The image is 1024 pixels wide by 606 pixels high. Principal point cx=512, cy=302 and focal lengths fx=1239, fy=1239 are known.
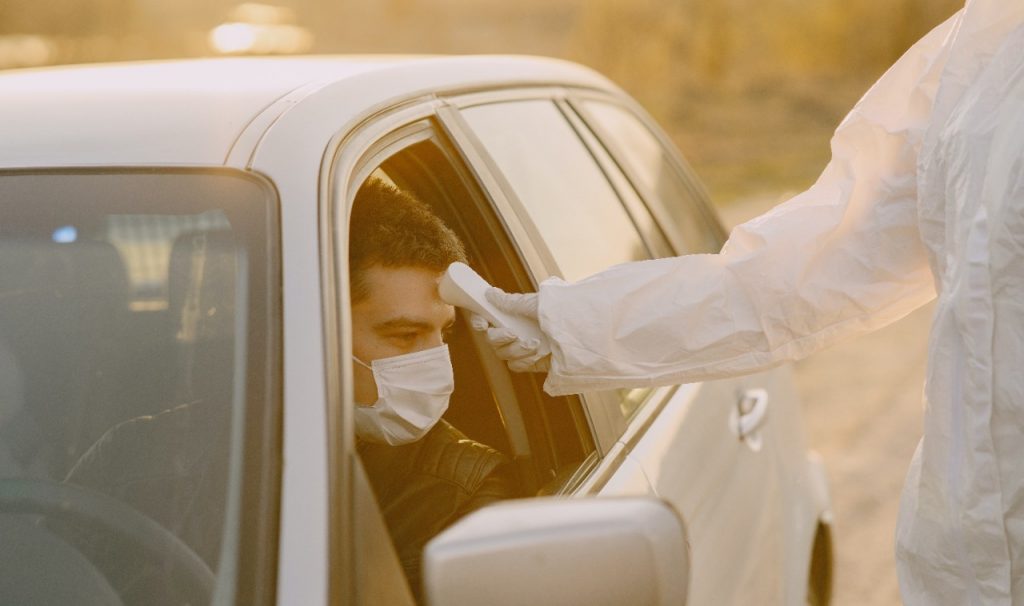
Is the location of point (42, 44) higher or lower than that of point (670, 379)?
higher

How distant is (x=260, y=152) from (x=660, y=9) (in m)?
27.3

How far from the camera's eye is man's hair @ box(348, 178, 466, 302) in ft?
6.95

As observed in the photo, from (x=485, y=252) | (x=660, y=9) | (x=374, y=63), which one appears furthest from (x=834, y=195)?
(x=660, y=9)

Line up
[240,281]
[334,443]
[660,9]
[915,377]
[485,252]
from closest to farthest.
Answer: [334,443] < [240,281] < [485,252] < [915,377] < [660,9]

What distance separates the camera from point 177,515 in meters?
1.52

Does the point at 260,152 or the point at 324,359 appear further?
the point at 260,152

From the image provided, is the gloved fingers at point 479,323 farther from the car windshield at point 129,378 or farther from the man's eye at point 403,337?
the car windshield at point 129,378

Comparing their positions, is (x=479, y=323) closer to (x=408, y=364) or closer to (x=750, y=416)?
(x=408, y=364)

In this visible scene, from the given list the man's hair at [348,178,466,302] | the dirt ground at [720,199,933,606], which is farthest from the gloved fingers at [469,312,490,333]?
the dirt ground at [720,199,933,606]

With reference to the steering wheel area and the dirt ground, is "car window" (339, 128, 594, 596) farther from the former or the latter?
the dirt ground

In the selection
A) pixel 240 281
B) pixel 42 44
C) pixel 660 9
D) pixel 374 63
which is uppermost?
pixel 42 44

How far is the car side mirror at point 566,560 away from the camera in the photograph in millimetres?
1337

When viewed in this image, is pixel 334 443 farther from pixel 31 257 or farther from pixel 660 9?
pixel 660 9

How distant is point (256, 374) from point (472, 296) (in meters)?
0.61
